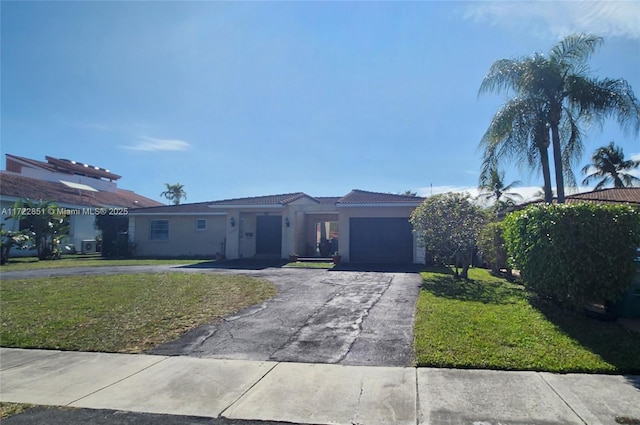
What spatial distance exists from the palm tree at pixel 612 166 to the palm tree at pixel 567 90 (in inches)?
794

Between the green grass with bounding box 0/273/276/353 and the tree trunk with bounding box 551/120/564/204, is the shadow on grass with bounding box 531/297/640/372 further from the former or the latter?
the green grass with bounding box 0/273/276/353

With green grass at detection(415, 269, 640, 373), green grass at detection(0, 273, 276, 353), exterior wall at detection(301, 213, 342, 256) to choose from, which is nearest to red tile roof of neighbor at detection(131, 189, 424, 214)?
exterior wall at detection(301, 213, 342, 256)

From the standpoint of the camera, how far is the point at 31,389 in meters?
4.80

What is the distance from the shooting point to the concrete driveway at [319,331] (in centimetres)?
581

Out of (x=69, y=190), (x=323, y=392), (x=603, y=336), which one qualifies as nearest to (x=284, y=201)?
(x=603, y=336)

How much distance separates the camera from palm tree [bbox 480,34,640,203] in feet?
41.5

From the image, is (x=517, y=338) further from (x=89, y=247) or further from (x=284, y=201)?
(x=89, y=247)

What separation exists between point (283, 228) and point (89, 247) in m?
14.8

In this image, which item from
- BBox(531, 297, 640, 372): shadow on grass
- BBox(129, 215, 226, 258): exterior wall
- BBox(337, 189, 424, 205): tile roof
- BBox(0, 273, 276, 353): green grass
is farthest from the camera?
BBox(129, 215, 226, 258): exterior wall

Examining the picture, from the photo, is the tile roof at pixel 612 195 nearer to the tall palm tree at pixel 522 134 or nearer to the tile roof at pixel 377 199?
the tall palm tree at pixel 522 134

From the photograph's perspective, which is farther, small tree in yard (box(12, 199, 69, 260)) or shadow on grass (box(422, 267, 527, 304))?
small tree in yard (box(12, 199, 69, 260))

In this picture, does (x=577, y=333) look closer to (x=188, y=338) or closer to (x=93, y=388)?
(x=188, y=338)

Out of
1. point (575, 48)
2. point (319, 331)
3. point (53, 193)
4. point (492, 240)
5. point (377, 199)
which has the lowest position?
point (319, 331)

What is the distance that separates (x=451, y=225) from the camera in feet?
43.5
